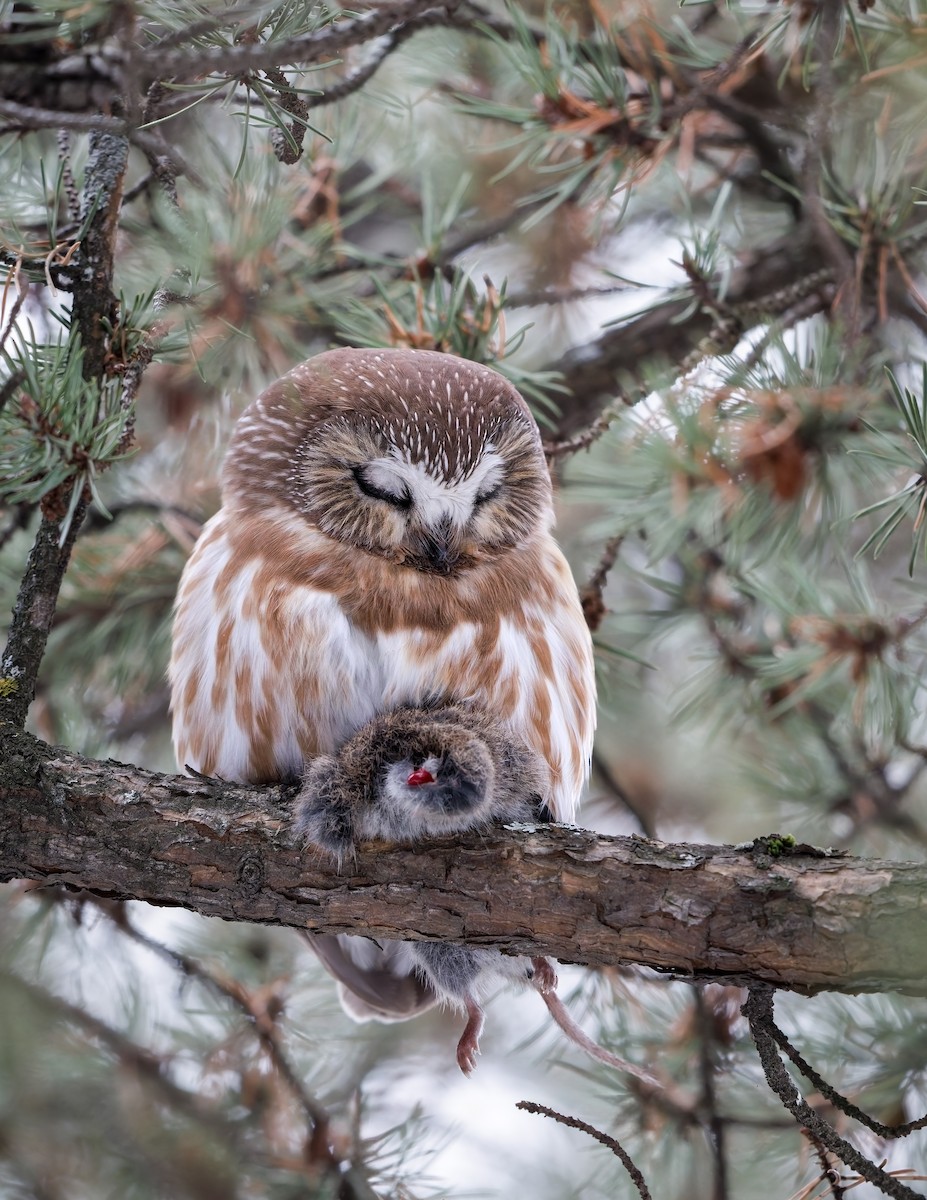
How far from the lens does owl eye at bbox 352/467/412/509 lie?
7.72 ft

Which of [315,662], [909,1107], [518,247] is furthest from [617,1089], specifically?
[518,247]

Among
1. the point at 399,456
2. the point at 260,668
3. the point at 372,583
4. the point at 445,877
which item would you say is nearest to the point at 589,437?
the point at 399,456

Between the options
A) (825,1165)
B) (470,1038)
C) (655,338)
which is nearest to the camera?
(825,1165)

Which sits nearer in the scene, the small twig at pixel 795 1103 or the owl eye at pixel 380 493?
the small twig at pixel 795 1103

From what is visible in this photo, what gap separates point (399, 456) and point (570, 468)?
2.55ft

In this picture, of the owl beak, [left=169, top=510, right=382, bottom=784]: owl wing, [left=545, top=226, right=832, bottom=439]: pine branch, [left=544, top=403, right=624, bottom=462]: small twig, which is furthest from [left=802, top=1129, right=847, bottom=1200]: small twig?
[left=545, top=226, right=832, bottom=439]: pine branch

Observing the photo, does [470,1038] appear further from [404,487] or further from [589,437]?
[589,437]

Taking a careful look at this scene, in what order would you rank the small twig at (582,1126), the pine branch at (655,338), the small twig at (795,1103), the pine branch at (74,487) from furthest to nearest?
the pine branch at (655,338) < the pine branch at (74,487) < the small twig at (582,1126) < the small twig at (795,1103)

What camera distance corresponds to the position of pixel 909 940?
1.78 metres

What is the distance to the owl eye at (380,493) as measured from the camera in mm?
2352

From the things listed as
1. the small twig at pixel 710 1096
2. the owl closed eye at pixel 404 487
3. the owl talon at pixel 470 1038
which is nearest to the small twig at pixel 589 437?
the owl closed eye at pixel 404 487

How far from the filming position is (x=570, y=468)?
303 centimetres

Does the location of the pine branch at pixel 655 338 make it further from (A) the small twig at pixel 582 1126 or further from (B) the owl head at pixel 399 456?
(A) the small twig at pixel 582 1126

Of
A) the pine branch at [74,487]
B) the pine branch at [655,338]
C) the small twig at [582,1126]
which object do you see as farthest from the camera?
the pine branch at [655,338]
